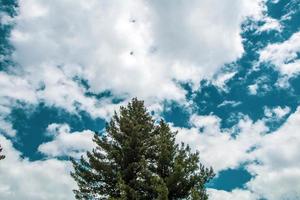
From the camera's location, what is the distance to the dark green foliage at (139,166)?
1125 inches

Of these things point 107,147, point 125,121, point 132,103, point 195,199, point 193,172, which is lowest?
point 195,199

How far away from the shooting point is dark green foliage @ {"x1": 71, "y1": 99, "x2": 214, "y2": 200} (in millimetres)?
28562

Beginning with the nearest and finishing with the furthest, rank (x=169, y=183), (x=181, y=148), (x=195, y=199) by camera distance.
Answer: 1. (x=195, y=199)
2. (x=169, y=183)
3. (x=181, y=148)

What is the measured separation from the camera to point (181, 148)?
3056cm

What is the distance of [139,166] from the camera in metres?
30.4

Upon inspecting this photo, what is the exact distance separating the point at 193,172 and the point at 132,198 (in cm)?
451

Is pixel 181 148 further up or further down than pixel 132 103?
further down

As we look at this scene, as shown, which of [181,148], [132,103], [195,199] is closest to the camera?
[195,199]

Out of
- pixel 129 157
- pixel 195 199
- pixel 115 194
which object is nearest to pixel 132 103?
pixel 129 157

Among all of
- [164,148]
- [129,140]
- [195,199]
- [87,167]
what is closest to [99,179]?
[87,167]

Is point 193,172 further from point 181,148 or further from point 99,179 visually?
point 99,179

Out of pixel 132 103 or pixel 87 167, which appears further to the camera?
pixel 132 103

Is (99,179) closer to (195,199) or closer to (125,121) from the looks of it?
(125,121)

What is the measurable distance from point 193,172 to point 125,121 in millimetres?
6838
